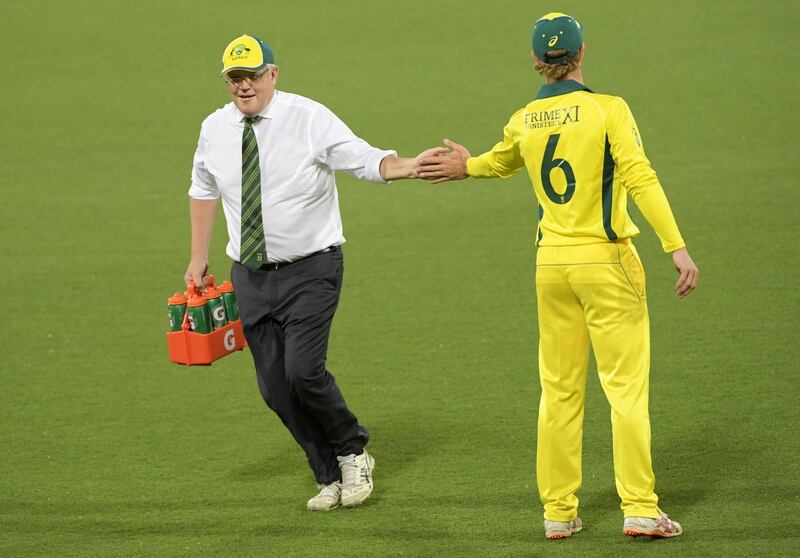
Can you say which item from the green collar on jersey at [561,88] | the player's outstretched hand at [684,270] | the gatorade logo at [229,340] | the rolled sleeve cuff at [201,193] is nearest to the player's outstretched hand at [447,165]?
the green collar on jersey at [561,88]

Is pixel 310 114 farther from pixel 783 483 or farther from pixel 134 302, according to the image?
pixel 134 302

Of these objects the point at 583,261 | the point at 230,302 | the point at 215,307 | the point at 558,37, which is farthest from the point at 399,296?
the point at 558,37

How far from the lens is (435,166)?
5.07m

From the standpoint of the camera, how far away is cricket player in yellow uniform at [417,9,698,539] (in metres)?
4.57

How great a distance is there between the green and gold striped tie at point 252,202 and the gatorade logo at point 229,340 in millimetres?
363

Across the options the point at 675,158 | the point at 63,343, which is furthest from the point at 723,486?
the point at 675,158

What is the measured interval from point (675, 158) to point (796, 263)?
2.80 m

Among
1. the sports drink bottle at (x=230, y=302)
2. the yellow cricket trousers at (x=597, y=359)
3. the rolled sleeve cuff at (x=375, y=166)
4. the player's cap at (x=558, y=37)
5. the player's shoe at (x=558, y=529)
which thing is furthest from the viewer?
the sports drink bottle at (x=230, y=302)

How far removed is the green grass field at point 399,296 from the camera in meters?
5.33

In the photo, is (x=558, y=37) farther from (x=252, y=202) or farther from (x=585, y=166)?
(x=252, y=202)

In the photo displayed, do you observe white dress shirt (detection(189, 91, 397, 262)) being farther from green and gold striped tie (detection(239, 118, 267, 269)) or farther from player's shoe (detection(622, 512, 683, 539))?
player's shoe (detection(622, 512, 683, 539))

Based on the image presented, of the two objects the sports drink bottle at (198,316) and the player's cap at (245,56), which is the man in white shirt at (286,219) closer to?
the player's cap at (245,56)

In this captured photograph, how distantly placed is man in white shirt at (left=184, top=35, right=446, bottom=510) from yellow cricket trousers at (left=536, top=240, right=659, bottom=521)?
34.7 inches

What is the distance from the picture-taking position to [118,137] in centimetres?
1259
